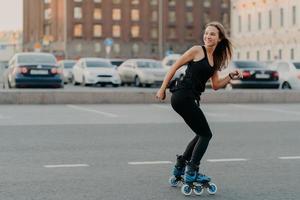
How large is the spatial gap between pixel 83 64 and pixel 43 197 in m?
31.5

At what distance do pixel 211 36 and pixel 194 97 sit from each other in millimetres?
577

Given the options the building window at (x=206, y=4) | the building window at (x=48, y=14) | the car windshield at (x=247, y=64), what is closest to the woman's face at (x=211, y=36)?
the car windshield at (x=247, y=64)

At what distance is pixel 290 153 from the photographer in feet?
32.9

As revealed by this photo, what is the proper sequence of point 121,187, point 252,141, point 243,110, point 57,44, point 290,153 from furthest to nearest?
point 57,44 < point 243,110 < point 252,141 < point 290,153 < point 121,187

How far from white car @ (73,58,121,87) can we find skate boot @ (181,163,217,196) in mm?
29238

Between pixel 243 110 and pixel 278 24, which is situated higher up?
pixel 278 24

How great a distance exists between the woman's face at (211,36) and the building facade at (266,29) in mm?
57420

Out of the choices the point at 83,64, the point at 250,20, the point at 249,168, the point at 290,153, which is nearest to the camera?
the point at 249,168

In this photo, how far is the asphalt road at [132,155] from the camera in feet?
22.9

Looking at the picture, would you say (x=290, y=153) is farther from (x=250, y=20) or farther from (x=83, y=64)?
(x=250, y=20)

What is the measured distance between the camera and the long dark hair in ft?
22.4

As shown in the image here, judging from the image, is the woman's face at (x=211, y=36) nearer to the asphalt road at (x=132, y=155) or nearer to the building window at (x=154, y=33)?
the asphalt road at (x=132, y=155)

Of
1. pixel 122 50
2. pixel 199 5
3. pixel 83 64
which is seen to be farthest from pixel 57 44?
pixel 83 64

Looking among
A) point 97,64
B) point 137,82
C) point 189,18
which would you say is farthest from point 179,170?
point 189,18
